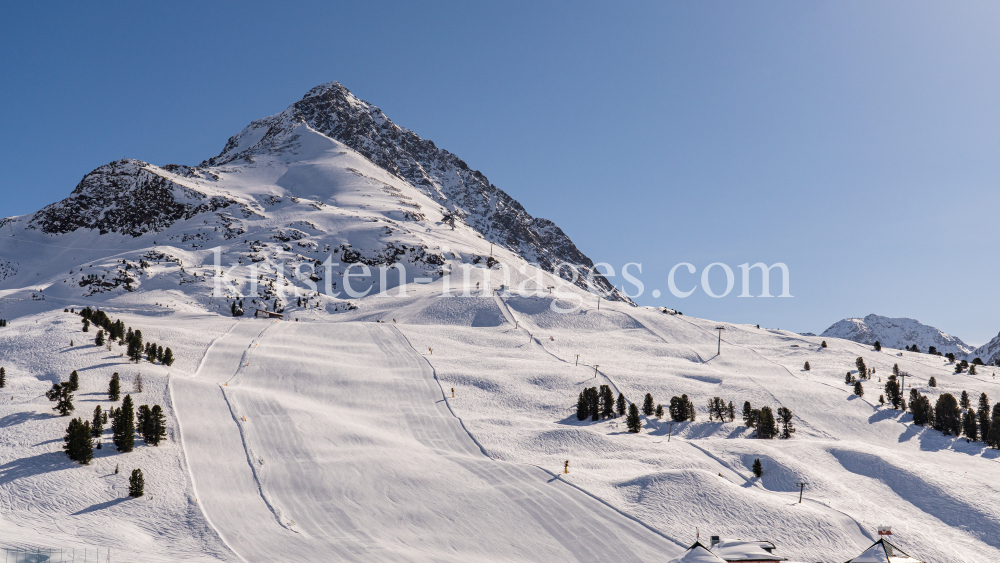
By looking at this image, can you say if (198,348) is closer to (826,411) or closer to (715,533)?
(715,533)

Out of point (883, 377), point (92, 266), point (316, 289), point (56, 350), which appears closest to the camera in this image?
point (56, 350)

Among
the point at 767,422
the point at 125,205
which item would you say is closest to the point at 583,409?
the point at 767,422

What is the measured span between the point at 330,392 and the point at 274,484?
17.6m

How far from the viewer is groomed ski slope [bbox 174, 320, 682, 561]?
2644cm

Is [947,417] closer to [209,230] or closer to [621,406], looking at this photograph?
[621,406]

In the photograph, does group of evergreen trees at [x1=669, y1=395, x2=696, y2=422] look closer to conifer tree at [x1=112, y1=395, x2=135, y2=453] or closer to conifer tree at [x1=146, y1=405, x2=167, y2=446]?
conifer tree at [x1=146, y1=405, x2=167, y2=446]

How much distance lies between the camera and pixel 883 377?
69250mm

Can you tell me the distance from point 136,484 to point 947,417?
65.8m

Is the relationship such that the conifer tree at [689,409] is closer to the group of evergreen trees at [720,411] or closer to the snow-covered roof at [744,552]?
the group of evergreen trees at [720,411]

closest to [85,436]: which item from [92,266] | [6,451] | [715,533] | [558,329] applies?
[6,451]

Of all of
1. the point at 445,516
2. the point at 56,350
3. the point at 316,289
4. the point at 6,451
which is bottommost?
the point at 445,516

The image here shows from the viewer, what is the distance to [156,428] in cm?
3328

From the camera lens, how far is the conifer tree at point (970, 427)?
5184 centimetres

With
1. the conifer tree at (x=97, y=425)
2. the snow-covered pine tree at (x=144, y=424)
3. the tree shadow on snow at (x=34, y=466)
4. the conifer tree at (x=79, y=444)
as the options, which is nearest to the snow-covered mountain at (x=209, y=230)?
the conifer tree at (x=97, y=425)
